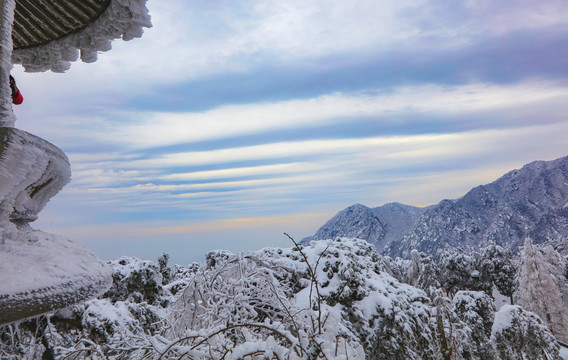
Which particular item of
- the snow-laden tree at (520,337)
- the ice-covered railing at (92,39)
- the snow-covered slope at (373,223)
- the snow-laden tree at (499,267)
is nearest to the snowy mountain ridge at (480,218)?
the snow-covered slope at (373,223)

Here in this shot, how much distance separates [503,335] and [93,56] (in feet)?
50.7

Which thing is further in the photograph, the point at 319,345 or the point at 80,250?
the point at 319,345

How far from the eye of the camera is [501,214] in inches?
5182

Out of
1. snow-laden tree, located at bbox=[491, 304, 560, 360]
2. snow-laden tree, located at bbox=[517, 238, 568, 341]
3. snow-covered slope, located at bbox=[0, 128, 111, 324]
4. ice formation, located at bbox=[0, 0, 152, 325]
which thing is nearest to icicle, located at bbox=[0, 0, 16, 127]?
ice formation, located at bbox=[0, 0, 152, 325]

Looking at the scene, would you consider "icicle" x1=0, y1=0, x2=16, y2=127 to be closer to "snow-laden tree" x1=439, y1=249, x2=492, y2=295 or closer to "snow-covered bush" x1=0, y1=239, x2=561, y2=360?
"snow-covered bush" x1=0, y1=239, x2=561, y2=360

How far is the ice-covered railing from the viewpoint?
224cm

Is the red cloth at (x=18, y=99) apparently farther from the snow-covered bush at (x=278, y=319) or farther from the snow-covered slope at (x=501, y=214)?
the snow-covered slope at (x=501, y=214)

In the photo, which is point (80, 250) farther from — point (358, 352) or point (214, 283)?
point (214, 283)

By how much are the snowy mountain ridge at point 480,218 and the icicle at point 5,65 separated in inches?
4682

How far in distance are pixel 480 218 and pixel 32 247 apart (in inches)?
Result: 6101

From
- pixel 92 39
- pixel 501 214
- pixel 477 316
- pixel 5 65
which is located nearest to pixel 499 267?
pixel 477 316

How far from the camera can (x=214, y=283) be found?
19.9 ft

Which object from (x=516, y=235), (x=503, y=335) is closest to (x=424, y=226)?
(x=516, y=235)

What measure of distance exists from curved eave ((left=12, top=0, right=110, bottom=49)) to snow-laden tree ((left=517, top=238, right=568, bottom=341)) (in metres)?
33.7
